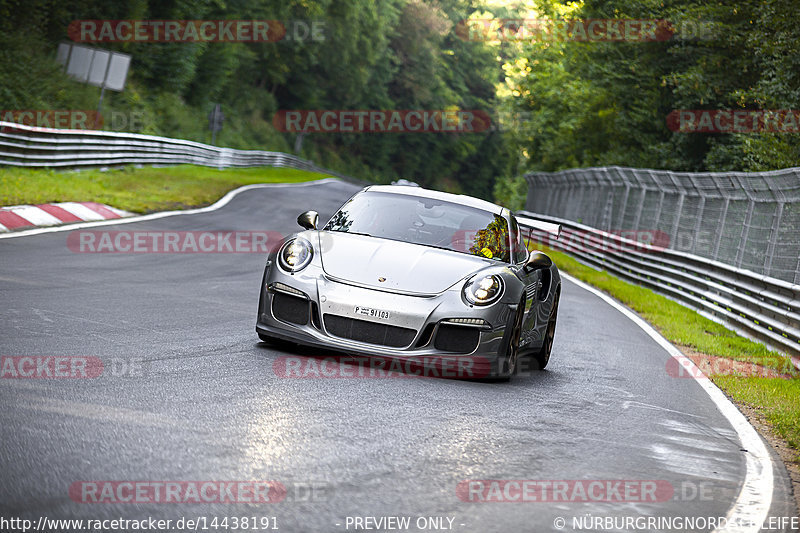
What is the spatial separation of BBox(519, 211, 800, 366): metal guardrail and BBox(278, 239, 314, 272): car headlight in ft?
20.1

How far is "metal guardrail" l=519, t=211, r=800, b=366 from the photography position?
479 inches

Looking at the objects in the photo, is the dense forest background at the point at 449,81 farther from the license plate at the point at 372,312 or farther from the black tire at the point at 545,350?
the license plate at the point at 372,312

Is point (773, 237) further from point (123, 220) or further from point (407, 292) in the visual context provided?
point (123, 220)

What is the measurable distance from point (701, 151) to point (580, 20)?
812 centimetres

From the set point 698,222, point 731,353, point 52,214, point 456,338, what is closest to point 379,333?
point 456,338

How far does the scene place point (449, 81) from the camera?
97000 mm

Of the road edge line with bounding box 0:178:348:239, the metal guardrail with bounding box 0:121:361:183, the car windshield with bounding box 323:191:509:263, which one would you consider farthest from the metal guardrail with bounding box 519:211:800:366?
the metal guardrail with bounding box 0:121:361:183

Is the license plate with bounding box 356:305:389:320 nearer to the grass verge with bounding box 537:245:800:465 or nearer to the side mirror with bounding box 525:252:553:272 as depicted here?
the side mirror with bounding box 525:252:553:272

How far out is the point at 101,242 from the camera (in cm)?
1405

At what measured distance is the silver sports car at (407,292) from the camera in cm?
708

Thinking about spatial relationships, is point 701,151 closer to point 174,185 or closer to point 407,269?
point 174,185

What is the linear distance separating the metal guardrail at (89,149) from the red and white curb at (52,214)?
2688 millimetres

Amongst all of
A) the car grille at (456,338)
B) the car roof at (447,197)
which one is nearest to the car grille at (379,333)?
the car grille at (456,338)

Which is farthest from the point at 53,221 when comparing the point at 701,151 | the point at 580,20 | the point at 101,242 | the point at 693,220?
the point at 580,20
